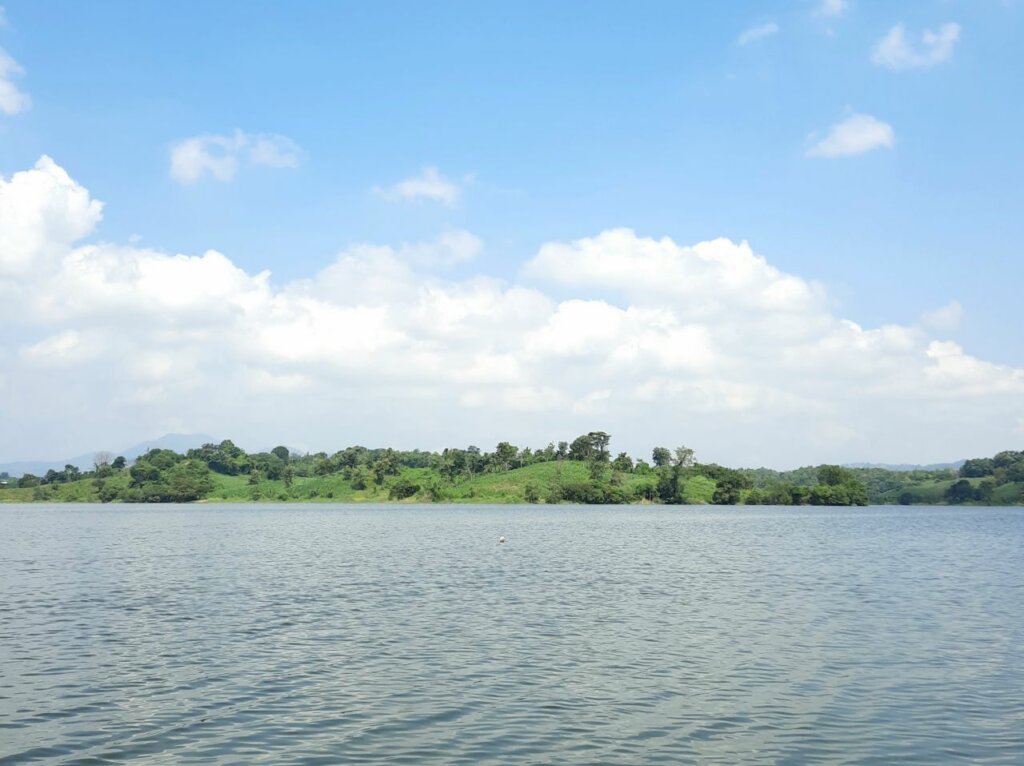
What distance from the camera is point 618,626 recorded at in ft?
146

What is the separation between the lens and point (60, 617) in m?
47.4

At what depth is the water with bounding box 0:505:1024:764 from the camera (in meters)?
24.9

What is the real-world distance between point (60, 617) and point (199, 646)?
1342 centimetres

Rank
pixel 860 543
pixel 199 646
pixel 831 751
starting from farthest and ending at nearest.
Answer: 1. pixel 860 543
2. pixel 199 646
3. pixel 831 751

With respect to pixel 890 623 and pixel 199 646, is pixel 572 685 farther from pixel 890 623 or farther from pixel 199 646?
pixel 890 623

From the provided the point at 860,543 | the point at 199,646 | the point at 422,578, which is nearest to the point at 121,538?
the point at 422,578

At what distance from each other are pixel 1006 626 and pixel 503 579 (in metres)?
33.9

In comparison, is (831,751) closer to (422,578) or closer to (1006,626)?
(1006,626)

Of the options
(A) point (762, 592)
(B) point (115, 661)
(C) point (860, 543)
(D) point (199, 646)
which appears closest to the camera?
(B) point (115, 661)

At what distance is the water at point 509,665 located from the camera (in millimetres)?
24906

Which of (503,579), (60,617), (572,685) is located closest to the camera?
(572,685)

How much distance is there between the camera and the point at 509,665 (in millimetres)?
35000

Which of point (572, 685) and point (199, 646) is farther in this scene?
point (199, 646)

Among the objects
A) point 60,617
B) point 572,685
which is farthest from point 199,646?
point 572,685
